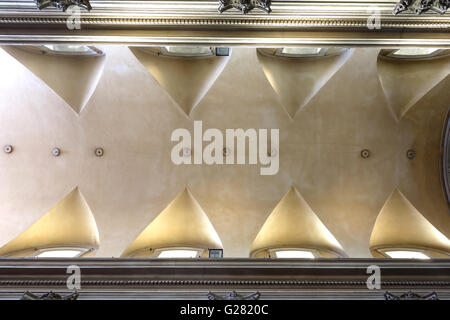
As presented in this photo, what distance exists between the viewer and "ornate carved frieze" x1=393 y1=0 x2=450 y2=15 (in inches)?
205

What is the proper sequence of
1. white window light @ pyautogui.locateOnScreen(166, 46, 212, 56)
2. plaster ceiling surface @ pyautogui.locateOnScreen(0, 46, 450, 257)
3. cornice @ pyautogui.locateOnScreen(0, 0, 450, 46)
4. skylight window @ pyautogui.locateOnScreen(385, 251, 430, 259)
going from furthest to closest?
1. plaster ceiling surface @ pyautogui.locateOnScreen(0, 46, 450, 257)
2. white window light @ pyautogui.locateOnScreen(166, 46, 212, 56)
3. skylight window @ pyautogui.locateOnScreen(385, 251, 430, 259)
4. cornice @ pyautogui.locateOnScreen(0, 0, 450, 46)

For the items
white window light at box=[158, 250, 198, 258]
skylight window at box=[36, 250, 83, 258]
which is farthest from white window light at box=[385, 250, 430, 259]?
skylight window at box=[36, 250, 83, 258]

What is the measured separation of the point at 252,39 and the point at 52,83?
6705 millimetres

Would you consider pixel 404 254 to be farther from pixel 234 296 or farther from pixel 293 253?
pixel 234 296
